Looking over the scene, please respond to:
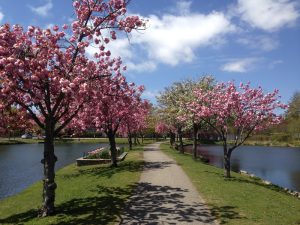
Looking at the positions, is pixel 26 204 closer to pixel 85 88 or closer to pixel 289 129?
pixel 85 88

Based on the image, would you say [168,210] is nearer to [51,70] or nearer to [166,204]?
[166,204]

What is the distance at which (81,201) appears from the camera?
17.6 m

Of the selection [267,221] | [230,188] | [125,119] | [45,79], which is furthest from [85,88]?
[125,119]

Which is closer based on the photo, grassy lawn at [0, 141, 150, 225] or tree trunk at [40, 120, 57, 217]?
grassy lawn at [0, 141, 150, 225]

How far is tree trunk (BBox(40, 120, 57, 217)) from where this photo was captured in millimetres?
15273

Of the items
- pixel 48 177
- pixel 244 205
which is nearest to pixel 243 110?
pixel 244 205

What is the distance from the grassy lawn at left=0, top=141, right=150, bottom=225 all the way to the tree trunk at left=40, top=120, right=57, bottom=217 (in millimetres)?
470

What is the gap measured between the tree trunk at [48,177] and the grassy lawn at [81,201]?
47cm

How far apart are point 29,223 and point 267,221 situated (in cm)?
917

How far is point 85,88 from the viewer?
14.0 metres

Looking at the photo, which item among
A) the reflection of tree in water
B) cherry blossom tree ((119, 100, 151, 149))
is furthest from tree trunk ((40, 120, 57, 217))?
the reflection of tree in water

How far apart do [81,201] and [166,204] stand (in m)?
4.55

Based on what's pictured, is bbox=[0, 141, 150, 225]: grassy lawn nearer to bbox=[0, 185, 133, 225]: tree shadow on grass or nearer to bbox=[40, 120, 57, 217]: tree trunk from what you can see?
bbox=[0, 185, 133, 225]: tree shadow on grass

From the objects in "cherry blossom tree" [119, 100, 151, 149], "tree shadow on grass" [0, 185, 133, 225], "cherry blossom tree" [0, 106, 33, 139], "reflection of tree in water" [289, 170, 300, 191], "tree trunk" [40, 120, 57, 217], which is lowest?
"reflection of tree in water" [289, 170, 300, 191]
